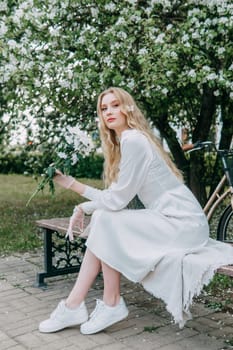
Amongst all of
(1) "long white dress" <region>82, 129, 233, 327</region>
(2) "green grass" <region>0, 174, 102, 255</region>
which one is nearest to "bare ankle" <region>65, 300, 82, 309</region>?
(1) "long white dress" <region>82, 129, 233, 327</region>

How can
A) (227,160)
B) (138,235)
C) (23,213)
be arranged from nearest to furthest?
1. (138,235)
2. (227,160)
3. (23,213)

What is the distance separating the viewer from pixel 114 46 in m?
5.96

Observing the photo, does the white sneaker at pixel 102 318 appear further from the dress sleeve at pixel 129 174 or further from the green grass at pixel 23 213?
the green grass at pixel 23 213

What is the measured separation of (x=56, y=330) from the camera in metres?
3.70

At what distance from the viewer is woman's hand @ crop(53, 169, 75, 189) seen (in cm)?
386

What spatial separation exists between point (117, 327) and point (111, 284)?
0.42 m

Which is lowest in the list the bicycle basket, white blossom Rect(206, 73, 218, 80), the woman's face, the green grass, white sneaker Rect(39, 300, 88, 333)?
the green grass

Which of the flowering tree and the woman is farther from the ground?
the flowering tree

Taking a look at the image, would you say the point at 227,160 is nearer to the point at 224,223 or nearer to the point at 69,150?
the point at 224,223

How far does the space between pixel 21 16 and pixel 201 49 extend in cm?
201

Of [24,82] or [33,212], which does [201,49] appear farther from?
[33,212]

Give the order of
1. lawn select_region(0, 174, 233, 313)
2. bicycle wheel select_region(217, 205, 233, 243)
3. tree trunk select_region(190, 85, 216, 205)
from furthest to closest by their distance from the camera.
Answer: tree trunk select_region(190, 85, 216, 205) → bicycle wheel select_region(217, 205, 233, 243) → lawn select_region(0, 174, 233, 313)

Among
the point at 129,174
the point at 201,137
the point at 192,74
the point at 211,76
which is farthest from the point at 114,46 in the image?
the point at 201,137

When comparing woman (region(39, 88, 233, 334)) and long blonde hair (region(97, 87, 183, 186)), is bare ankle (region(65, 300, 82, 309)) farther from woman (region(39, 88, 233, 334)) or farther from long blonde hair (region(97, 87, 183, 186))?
long blonde hair (region(97, 87, 183, 186))
